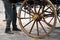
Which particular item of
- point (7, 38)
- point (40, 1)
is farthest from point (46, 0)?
point (7, 38)

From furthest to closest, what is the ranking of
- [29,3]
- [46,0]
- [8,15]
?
[8,15] < [29,3] < [46,0]

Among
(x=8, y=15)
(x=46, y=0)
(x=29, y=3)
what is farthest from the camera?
(x=8, y=15)

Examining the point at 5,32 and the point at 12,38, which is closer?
the point at 12,38

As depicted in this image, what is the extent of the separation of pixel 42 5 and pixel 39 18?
28cm

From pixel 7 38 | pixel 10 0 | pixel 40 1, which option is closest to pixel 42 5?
pixel 40 1

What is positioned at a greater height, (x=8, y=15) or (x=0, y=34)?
(x=8, y=15)

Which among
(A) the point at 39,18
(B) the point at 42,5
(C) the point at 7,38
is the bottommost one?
(C) the point at 7,38

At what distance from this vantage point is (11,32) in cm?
511

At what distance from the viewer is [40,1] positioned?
4391 mm

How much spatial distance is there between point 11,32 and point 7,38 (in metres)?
0.44

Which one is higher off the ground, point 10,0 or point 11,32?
point 10,0

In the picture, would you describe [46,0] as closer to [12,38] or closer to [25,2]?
[25,2]

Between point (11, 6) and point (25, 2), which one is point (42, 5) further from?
point (11, 6)

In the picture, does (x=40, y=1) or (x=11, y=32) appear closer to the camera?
(x=40, y=1)
